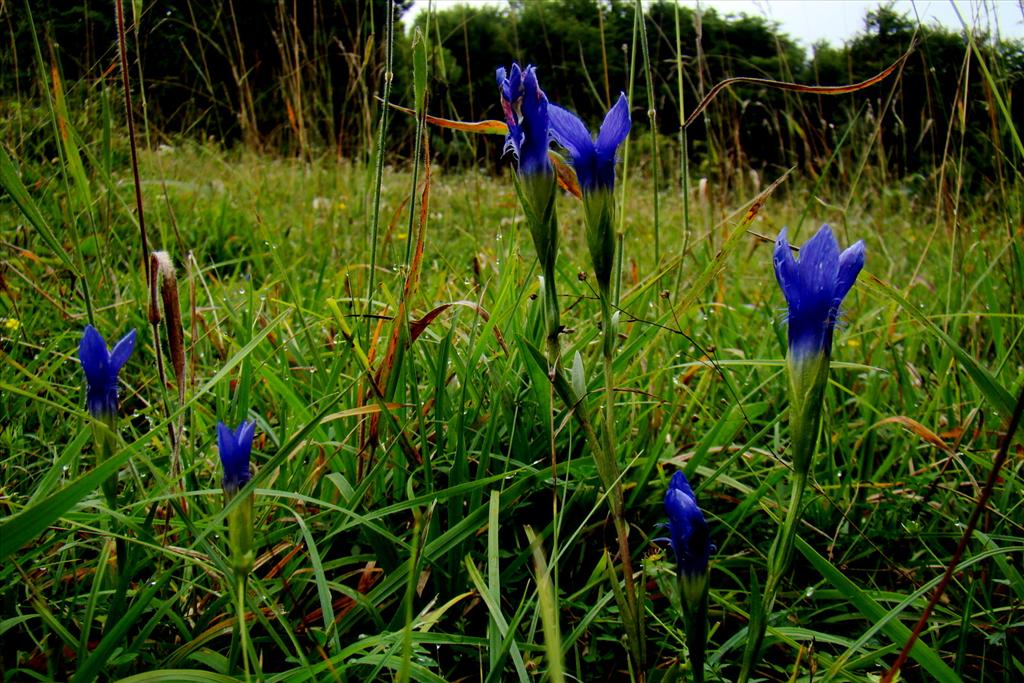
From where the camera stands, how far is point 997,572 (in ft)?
3.35

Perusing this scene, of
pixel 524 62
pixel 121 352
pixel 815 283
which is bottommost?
pixel 121 352

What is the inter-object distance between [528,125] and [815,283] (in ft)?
0.95

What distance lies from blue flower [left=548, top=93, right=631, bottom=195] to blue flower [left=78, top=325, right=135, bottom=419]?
0.47m

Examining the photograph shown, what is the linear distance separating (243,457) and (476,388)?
512mm

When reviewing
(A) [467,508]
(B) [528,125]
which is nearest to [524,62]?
(A) [467,508]

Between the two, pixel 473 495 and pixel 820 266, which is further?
pixel 473 495

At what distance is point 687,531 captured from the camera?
0.57 meters

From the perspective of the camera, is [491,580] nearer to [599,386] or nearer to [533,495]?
[533,495]

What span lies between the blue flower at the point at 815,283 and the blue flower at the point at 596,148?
7.0 inches

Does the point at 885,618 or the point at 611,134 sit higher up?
the point at 611,134

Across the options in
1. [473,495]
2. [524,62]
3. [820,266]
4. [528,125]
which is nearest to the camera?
[820,266]

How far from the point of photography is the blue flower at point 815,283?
0.56 meters

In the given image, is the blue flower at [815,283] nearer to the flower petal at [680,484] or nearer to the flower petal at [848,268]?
the flower petal at [848,268]

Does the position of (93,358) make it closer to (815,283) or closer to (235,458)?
(235,458)
